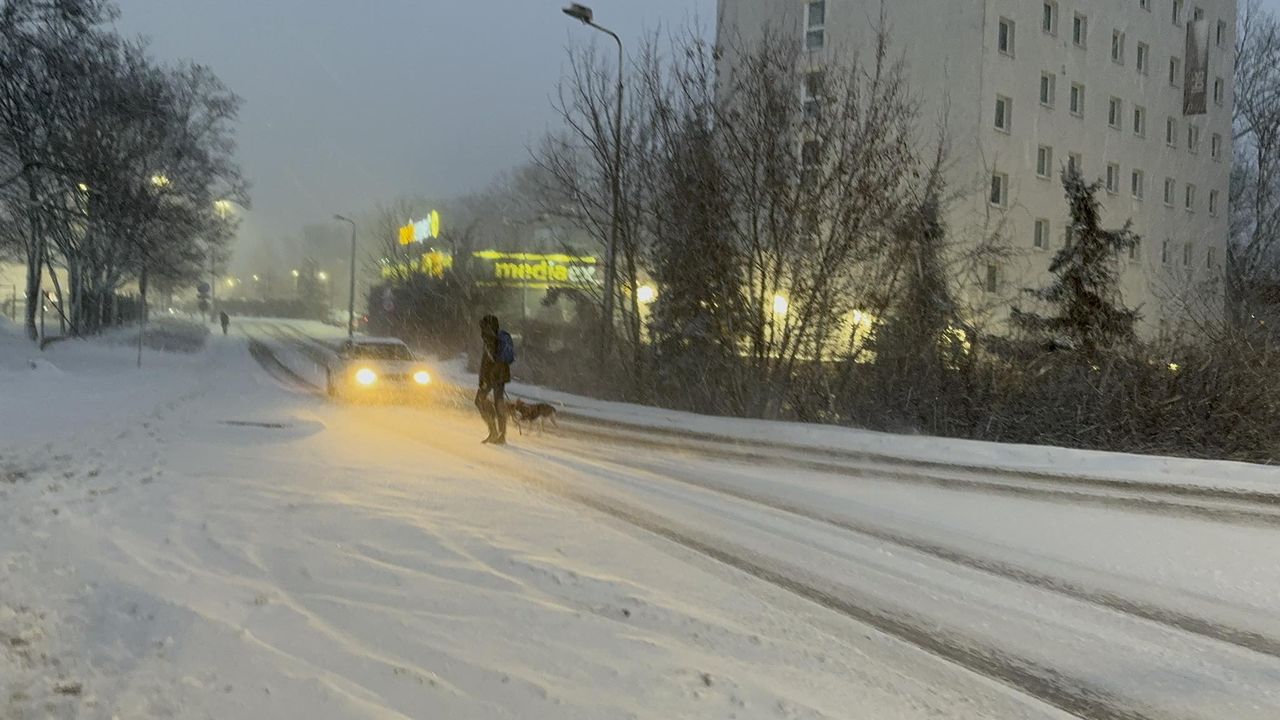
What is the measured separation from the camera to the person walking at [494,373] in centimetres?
1256

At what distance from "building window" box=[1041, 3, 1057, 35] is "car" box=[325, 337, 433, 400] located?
2992cm

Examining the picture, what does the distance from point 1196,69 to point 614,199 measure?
120ft

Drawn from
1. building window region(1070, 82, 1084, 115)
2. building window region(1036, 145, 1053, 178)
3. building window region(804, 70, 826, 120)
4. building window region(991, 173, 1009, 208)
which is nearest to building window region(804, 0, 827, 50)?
building window region(991, 173, 1009, 208)

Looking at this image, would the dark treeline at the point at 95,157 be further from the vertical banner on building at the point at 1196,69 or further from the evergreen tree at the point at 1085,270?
the vertical banner on building at the point at 1196,69

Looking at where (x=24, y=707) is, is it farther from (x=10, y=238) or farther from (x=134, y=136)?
(x=10, y=238)

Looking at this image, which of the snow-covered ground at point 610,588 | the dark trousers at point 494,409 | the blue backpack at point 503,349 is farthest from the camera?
the dark trousers at point 494,409

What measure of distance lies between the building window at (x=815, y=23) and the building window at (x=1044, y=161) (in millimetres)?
9850

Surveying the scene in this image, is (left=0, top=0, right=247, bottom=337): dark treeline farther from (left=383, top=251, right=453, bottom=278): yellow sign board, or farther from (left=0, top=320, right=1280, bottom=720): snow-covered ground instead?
(left=0, top=320, right=1280, bottom=720): snow-covered ground

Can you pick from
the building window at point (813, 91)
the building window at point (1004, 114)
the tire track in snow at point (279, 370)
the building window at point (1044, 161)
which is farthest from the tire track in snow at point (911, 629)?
A: the building window at point (1044, 161)

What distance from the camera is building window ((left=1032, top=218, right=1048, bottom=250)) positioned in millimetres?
37594

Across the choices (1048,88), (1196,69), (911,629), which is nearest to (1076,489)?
(911,629)

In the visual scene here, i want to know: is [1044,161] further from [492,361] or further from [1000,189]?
[492,361]

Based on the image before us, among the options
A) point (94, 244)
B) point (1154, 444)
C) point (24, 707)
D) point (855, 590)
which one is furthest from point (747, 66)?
point (94, 244)

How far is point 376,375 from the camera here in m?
19.1
